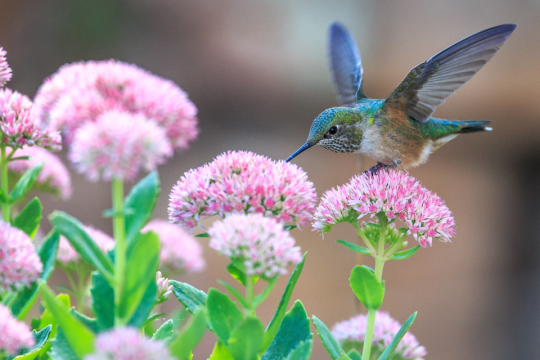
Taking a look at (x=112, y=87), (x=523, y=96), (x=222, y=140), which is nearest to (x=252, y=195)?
(x=112, y=87)

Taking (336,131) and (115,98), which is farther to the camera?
(336,131)

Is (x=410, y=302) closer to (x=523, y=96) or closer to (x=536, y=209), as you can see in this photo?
(x=536, y=209)

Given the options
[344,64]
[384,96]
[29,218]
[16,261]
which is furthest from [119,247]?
[384,96]

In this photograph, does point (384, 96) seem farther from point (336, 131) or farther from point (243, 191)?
point (243, 191)

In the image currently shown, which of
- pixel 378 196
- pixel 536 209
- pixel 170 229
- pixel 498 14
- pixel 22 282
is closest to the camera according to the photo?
pixel 22 282

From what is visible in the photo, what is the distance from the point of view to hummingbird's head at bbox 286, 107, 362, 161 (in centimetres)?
111

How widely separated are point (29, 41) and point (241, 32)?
39.1 inches

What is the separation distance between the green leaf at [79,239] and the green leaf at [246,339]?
0.14m

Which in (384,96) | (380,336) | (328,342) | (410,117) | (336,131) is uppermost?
(384,96)

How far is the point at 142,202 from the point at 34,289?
0.26 metres

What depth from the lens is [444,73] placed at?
112cm


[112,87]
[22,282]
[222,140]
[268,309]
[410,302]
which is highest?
[222,140]

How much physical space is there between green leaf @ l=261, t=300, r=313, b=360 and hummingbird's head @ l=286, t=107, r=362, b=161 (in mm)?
465

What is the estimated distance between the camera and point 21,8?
2.29 m
